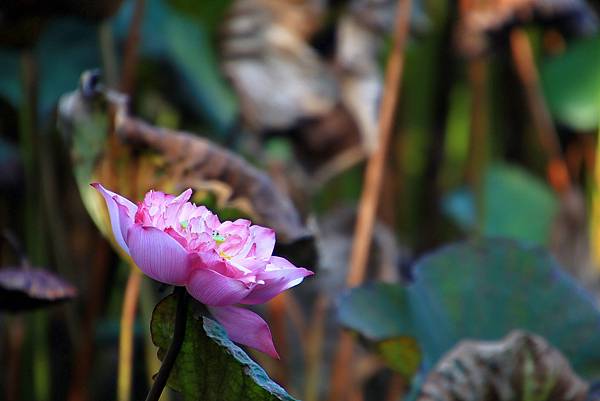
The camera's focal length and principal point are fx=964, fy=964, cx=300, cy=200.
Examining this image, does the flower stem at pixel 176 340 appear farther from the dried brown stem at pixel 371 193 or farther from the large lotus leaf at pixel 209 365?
the dried brown stem at pixel 371 193

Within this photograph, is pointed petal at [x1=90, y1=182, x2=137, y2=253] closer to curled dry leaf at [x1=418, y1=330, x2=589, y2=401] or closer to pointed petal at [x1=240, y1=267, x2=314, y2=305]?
pointed petal at [x1=240, y1=267, x2=314, y2=305]

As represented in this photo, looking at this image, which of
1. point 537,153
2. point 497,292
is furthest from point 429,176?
point 497,292

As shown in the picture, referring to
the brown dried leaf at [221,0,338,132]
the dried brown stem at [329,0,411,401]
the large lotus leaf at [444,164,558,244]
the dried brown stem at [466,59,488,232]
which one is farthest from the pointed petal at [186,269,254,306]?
the large lotus leaf at [444,164,558,244]

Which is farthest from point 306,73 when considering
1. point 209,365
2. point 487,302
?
point 209,365

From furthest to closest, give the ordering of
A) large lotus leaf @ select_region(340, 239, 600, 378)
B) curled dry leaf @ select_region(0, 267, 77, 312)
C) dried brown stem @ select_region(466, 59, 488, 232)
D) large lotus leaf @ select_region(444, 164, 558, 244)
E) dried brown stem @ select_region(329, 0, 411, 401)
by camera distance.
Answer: large lotus leaf @ select_region(444, 164, 558, 244) → dried brown stem @ select_region(466, 59, 488, 232) → dried brown stem @ select_region(329, 0, 411, 401) → large lotus leaf @ select_region(340, 239, 600, 378) → curled dry leaf @ select_region(0, 267, 77, 312)

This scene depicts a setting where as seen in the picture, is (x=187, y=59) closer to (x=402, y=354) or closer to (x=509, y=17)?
(x=509, y=17)

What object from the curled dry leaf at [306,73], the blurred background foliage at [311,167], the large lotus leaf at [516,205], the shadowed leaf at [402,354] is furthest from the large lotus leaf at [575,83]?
the shadowed leaf at [402,354]
